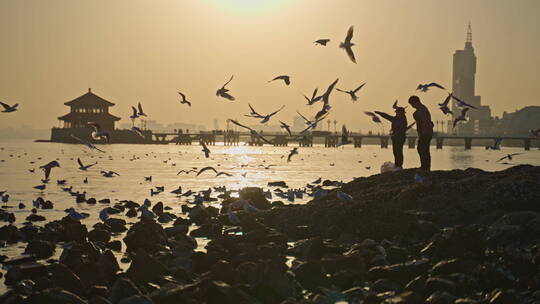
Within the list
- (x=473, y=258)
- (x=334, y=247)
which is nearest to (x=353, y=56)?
(x=334, y=247)

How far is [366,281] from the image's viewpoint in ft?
27.6

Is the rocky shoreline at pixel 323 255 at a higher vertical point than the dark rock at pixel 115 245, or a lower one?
higher

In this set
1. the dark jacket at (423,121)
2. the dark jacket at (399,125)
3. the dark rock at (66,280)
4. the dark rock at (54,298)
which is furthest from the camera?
the dark jacket at (399,125)

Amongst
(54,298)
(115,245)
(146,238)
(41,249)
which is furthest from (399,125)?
(54,298)

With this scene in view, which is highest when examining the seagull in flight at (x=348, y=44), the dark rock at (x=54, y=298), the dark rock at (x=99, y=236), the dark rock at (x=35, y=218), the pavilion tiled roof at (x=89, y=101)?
the pavilion tiled roof at (x=89, y=101)

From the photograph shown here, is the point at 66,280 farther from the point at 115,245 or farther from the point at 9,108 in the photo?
the point at 9,108

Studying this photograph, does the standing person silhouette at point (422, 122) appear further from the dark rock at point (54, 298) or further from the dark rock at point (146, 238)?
the dark rock at point (54, 298)

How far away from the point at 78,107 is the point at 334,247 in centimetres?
10317

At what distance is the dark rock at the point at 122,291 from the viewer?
7281 millimetres

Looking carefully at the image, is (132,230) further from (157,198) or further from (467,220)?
(157,198)

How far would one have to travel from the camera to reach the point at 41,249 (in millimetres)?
10352

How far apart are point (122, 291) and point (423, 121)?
37.7ft

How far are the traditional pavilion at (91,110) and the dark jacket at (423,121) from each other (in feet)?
307

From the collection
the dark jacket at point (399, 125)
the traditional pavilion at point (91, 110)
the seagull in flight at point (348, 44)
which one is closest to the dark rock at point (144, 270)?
the seagull in flight at point (348, 44)
